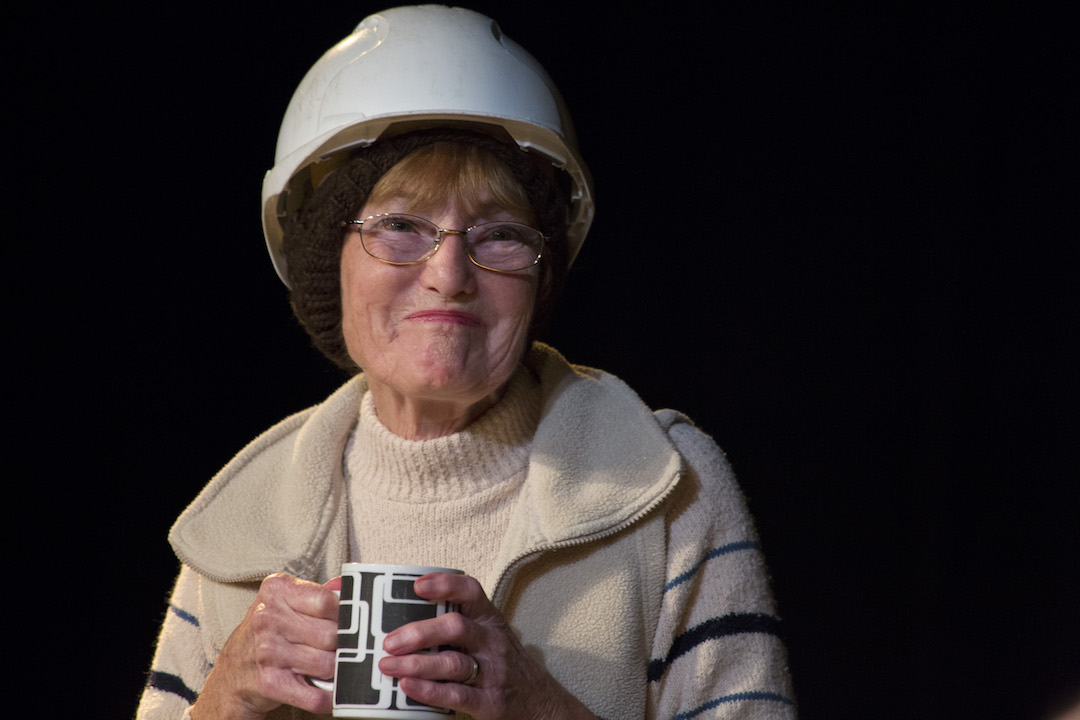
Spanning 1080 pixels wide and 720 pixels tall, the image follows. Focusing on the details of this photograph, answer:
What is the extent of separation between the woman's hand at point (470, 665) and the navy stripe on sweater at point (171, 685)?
0.50 metres

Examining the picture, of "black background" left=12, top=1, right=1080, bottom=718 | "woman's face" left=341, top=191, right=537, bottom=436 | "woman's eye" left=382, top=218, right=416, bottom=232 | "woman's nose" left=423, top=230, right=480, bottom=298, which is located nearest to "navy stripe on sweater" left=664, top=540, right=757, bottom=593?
"woman's face" left=341, top=191, right=537, bottom=436

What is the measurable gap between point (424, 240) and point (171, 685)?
66 centimetres

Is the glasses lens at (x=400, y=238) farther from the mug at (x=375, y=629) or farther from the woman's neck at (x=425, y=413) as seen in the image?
the mug at (x=375, y=629)

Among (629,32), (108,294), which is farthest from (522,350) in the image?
(629,32)

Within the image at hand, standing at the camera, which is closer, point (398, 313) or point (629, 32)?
point (398, 313)

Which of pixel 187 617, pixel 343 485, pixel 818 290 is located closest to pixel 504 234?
pixel 343 485

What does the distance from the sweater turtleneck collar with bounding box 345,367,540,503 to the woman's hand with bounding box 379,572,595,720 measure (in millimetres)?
302

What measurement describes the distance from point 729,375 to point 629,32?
29.4 inches

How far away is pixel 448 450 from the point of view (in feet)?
4.68

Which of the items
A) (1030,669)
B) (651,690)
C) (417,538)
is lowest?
(1030,669)

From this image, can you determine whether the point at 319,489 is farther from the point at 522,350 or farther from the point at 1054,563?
the point at 1054,563

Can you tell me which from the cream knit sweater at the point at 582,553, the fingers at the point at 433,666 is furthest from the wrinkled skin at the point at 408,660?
the cream knit sweater at the point at 582,553

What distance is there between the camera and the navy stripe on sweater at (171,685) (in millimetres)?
1437

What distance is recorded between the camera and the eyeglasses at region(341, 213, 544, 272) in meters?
1.35
